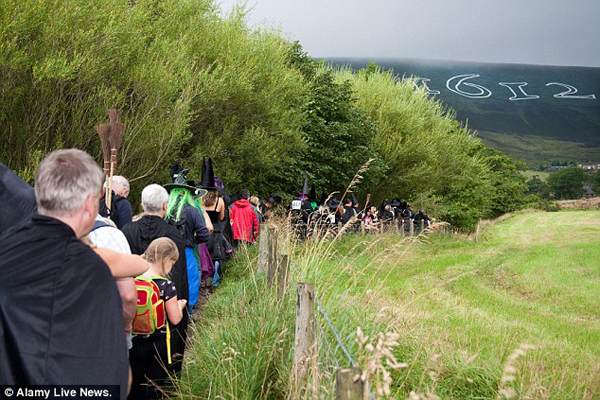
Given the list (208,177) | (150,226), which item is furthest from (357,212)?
(150,226)

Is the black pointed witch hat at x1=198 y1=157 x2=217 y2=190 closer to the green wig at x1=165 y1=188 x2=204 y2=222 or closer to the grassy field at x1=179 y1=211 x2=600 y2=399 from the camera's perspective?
the grassy field at x1=179 y1=211 x2=600 y2=399

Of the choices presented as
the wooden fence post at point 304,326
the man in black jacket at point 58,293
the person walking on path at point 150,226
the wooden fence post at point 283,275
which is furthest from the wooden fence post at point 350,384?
the wooden fence post at point 283,275

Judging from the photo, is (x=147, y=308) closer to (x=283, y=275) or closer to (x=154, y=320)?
(x=154, y=320)

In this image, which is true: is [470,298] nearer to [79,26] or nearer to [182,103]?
[182,103]

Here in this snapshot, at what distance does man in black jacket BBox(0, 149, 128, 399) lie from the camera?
2822 millimetres

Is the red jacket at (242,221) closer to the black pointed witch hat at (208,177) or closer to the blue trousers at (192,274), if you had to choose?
the black pointed witch hat at (208,177)

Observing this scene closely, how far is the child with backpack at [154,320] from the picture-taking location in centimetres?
489

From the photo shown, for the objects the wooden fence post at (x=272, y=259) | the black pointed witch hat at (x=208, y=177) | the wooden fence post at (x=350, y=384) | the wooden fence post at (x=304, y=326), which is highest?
the black pointed witch hat at (x=208, y=177)

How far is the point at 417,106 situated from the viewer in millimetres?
48812

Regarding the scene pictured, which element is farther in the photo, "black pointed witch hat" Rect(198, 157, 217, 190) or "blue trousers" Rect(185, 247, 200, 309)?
"black pointed witch hat" Rect(198, 157, 217, 190)

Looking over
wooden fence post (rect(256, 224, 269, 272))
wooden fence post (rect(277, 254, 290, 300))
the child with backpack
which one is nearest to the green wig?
wooden fence post (rect(277, 254, 290, 300))

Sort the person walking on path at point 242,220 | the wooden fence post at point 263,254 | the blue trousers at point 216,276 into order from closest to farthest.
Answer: the wooden fence post at point 263,254, the blue trousers at point 216,276, the person walking on path at point 242,220

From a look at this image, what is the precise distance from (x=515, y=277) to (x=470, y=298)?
539 centimetres

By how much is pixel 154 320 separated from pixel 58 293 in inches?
85.2
